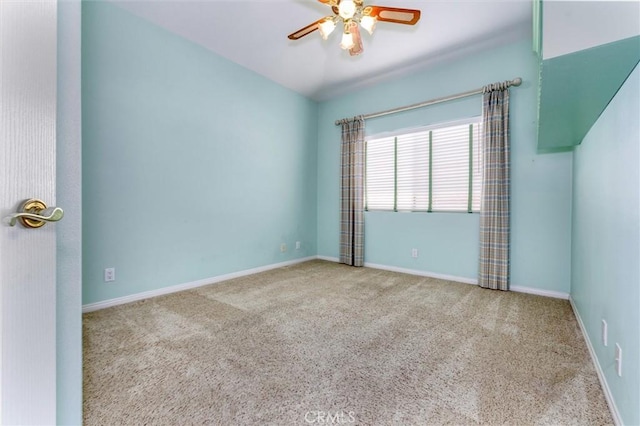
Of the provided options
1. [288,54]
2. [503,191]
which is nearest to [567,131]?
[503,191]

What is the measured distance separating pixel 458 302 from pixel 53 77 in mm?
3028

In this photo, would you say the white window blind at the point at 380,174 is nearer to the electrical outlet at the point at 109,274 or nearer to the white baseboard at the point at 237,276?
the white baseboard at the point at 237,276

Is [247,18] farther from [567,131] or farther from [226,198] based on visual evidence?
[567,131]

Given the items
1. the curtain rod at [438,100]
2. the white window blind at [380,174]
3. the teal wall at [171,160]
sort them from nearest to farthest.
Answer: the teal wall at [171,160] → the curtain rod at [438,100] → the white window blind at [380,174]

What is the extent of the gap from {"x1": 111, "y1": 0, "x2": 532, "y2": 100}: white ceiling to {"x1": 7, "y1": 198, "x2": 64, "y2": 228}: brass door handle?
2610 mm

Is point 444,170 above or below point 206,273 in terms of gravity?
above

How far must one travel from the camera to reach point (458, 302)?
263cm

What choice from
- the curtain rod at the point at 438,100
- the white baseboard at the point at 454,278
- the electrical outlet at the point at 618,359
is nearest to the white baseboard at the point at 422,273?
the white baseboard at the point at 454,278

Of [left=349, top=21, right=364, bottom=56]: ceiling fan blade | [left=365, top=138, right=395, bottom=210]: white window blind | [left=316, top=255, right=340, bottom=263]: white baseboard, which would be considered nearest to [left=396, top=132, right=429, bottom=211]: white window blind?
[left=365, top=138, right=395, bottom=210]: white window blind

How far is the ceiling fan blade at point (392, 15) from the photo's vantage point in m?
2.01

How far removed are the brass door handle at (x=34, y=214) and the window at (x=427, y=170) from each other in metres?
3.59

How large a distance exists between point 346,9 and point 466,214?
2.54 meters

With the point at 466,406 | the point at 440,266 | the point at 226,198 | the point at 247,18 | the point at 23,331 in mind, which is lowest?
the point at 466,406

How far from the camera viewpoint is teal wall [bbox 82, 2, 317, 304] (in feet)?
7.91
